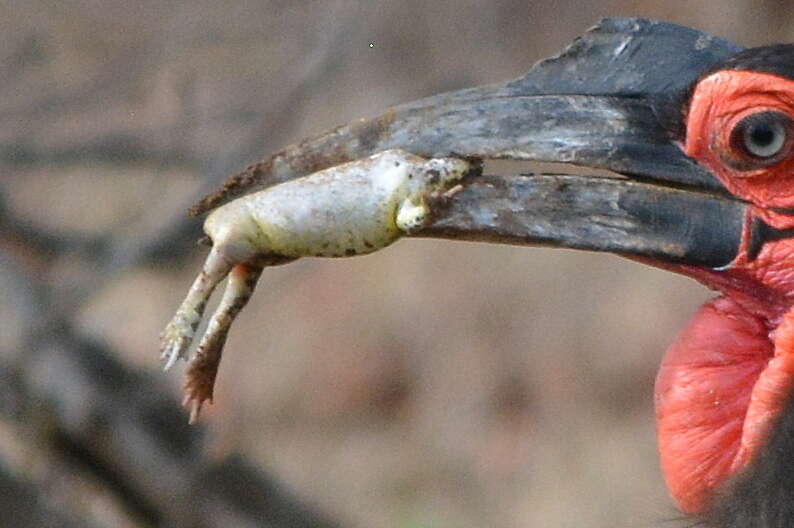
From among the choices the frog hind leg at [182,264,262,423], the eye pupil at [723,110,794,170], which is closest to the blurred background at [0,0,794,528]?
the frog hind leg at [182,264,262,423]

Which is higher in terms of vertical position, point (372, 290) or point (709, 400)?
point (372, 290)

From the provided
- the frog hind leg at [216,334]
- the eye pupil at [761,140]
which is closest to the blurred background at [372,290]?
the frog hind leg at [216,334]

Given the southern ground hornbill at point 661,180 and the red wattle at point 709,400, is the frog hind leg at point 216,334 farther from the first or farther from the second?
the red wattle at point 709,400

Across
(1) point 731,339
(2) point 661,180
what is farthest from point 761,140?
(1) point 731,339

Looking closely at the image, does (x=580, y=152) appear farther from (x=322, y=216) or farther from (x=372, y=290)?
(x=372, y=290)

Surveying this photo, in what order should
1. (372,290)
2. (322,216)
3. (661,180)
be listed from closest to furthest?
(322,216)
(661,180)
(372,290)

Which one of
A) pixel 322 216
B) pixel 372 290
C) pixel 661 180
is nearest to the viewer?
pixel 322 216

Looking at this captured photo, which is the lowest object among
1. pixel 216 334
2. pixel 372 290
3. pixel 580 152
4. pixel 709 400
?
pixel 216 334

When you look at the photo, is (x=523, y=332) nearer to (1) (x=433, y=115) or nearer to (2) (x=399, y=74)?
(2) (x=399, y=74)
